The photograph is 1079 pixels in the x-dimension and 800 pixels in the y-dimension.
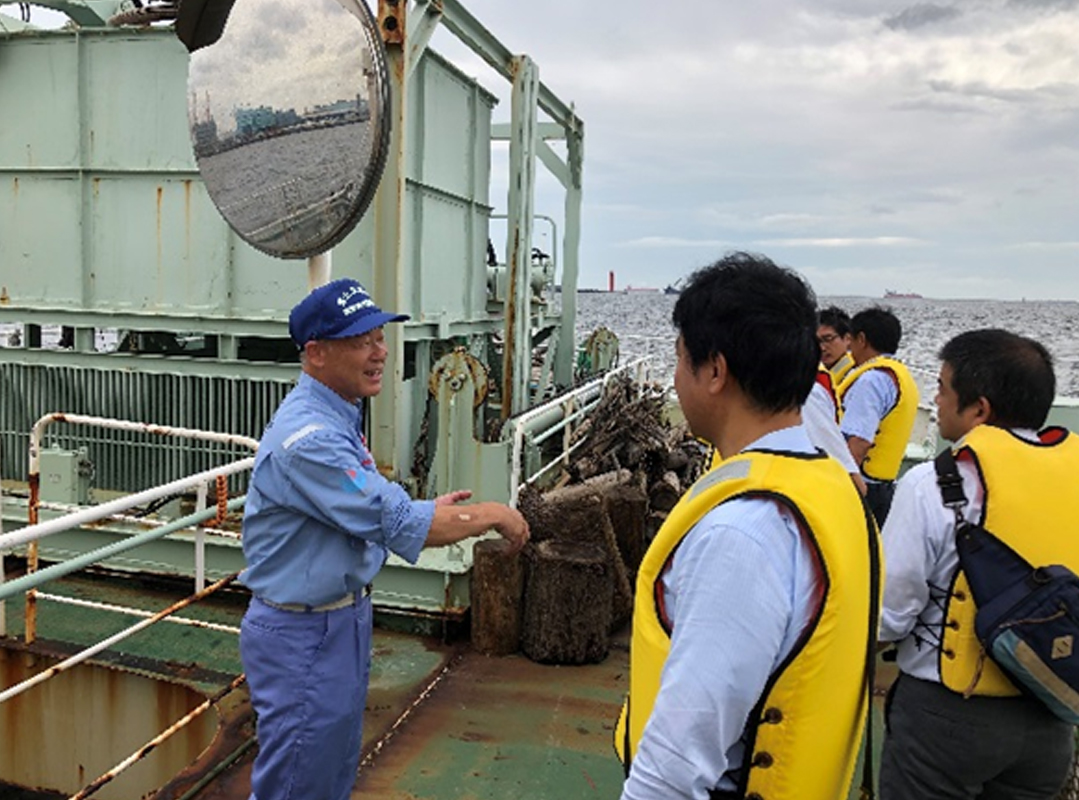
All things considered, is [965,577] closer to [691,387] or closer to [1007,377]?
[1007,377]

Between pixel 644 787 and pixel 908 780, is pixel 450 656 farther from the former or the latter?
pixel 644 787

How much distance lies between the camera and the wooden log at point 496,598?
5.15m

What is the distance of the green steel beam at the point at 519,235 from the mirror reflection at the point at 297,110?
4.78m

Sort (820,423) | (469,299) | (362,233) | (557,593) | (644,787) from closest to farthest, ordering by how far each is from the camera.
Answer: (644,787), (820,423), (557,593), (362,233), (469,299)

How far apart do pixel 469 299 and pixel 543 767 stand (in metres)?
5.24

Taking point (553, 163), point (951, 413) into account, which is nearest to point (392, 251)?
point (951, 413)

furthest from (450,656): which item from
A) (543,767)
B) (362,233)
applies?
(362,233)

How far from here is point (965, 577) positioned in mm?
2236

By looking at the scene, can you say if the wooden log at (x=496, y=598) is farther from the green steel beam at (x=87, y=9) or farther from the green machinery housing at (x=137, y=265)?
the green steel beam at (x=87, y=9)

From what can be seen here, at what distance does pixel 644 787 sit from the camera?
142 centimetres

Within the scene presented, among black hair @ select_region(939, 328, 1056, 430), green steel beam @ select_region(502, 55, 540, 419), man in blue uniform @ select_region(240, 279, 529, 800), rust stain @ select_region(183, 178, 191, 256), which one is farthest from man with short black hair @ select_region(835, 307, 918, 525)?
rust stain @ select_region(183, 178, 191, 256)

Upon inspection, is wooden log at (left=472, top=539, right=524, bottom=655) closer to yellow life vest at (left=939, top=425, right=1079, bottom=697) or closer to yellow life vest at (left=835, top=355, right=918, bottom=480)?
yellow life vest at (left=835, top=355, right=918, bottom=480)

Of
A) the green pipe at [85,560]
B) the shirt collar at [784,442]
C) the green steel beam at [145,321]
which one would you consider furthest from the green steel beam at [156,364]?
the shirt collar at [784,442]

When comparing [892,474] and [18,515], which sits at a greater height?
[892,474]
